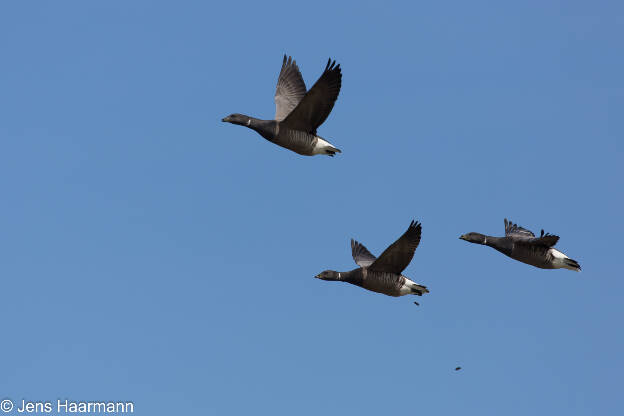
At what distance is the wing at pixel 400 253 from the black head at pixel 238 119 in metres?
7.24

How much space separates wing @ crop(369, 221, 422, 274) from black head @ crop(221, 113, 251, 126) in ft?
23.7

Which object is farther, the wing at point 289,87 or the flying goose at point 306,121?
the wing at point 289,87

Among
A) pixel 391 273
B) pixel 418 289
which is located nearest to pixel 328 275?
pixel 391 273

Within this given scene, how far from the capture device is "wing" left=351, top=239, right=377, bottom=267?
1678 inches

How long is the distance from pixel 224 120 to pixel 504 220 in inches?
524

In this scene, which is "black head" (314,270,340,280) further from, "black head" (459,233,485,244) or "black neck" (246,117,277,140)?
"black head" (459,233,485,244)

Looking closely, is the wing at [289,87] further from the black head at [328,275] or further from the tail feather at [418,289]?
the tail feather at [418,289]

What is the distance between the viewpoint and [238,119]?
1558 inches

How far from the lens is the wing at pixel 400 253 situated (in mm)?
35750

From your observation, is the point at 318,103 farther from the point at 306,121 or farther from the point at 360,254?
the point at 360,254

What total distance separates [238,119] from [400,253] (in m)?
8.26

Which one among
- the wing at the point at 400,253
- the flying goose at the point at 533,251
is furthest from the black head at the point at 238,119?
the flying goose at the point at 533,251

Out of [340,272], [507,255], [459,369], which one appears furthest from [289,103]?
[459,369]

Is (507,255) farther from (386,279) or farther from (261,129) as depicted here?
(261,129)
